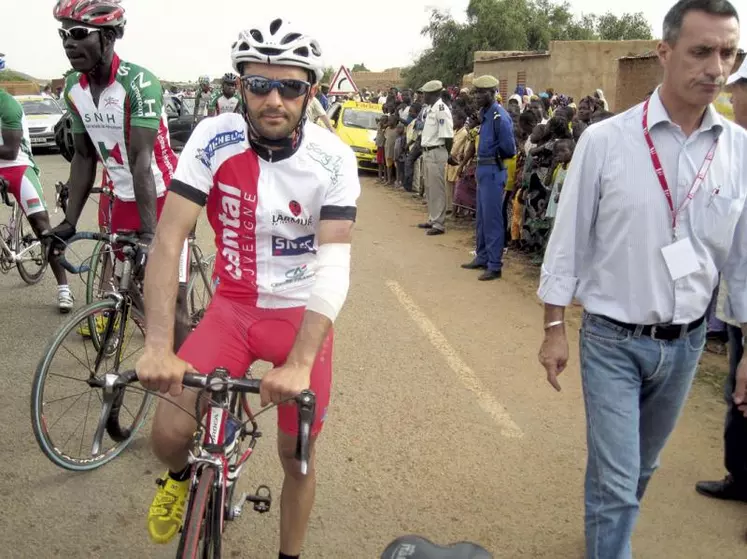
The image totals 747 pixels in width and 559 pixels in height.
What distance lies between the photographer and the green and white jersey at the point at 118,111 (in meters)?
4.57

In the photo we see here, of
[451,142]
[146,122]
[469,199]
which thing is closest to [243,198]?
[146,122]

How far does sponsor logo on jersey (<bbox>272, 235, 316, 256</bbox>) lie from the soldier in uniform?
343 inches

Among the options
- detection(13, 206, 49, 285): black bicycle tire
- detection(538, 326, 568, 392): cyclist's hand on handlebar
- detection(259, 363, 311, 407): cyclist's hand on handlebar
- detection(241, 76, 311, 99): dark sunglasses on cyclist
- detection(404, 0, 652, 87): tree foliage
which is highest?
detection(404, 0, 652, 87): tree foliage

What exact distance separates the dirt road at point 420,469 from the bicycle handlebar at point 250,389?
151 cm

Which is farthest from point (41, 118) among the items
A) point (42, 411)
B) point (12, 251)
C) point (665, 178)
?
point (665, 178)

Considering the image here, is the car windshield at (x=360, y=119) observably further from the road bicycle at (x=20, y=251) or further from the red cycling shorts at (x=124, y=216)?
the red cycling shorts at (x=124, y=216)

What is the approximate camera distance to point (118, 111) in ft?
15.1

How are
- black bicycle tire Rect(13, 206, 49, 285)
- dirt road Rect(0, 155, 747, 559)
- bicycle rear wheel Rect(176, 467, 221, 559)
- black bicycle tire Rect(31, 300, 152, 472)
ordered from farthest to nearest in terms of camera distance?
1. black bicycle tire Rect(13, 206, 49, 285)
2. black bicycle tire Rect(31, 300, 152, 472)
3. dirt road Rect(0, 155, 747, 559)
4. bicycle rear wheel Rect(176, 467, 221, 559)

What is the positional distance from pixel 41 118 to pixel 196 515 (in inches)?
893

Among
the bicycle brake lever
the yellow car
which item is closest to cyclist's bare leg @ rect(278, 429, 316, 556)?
the bicycle brake lever

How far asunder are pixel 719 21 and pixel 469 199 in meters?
9.83

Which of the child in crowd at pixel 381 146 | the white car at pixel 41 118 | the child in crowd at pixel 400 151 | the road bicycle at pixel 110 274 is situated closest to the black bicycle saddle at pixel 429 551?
the road bicycle at pixel 110 274

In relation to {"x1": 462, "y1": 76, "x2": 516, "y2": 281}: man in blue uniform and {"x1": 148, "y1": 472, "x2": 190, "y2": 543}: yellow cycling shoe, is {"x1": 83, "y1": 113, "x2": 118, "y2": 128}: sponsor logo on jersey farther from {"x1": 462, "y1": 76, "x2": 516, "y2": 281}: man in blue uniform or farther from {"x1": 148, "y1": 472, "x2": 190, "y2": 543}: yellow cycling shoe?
{"x1": 462, "y1": 76, "x2": 516, "y2": 281}: man in blue uniform

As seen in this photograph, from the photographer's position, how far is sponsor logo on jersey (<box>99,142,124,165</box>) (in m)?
4.82
